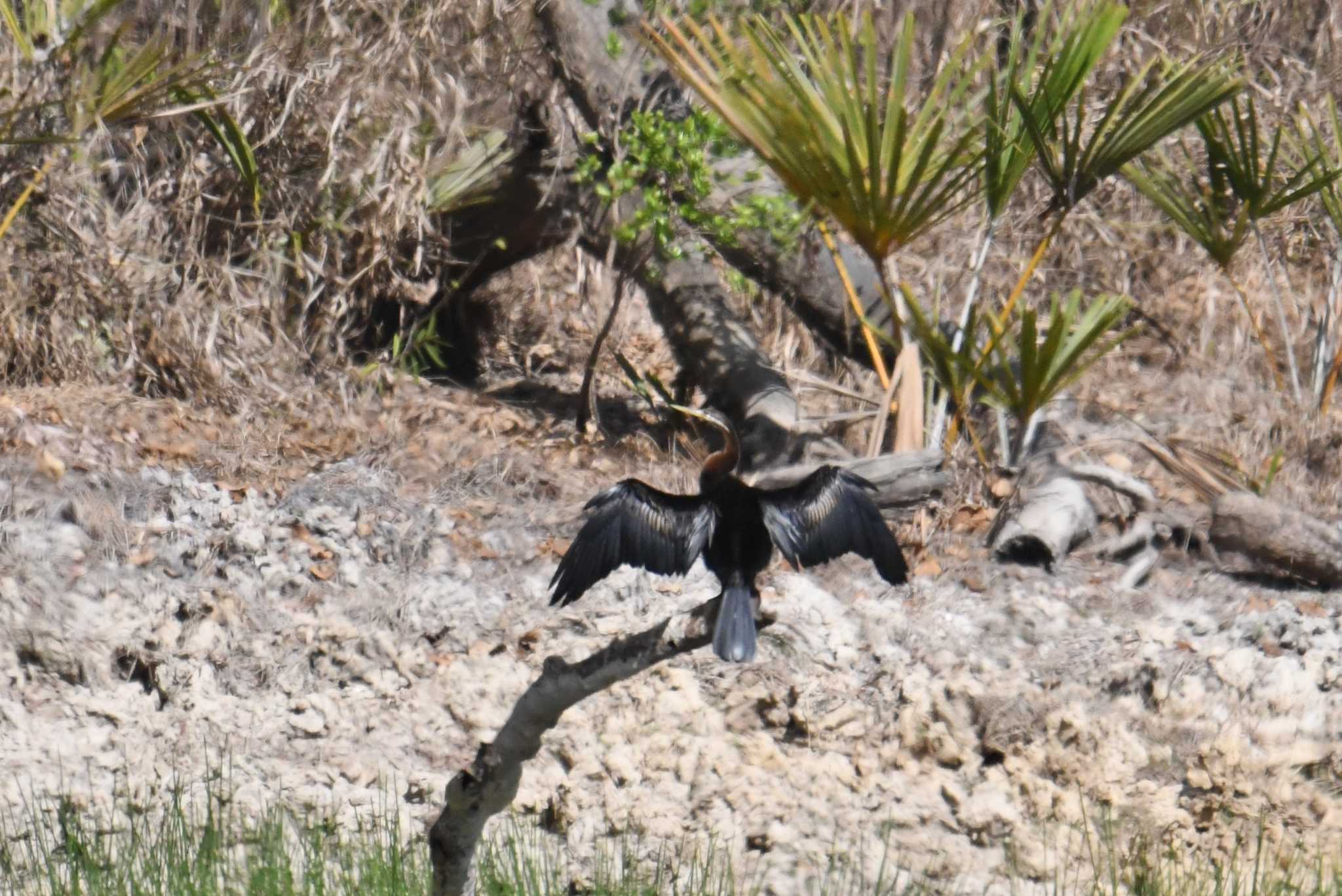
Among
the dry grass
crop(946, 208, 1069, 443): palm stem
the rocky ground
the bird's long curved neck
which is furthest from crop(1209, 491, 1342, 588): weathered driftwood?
the bird's long curved neck

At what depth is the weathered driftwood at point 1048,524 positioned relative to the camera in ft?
18.2

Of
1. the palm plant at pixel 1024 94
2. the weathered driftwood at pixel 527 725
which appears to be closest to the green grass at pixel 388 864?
the weathered driftwood at pixel 527 725

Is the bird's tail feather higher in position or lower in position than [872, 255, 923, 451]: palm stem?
lower

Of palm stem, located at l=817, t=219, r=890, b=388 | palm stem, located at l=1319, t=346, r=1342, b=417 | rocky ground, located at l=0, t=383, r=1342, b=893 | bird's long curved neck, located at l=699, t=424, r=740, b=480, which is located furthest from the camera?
palm stem, located at l=1319, t=346, r=1342, b=417

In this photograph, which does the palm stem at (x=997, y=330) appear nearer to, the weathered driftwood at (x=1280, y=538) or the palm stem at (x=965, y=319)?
the palm stem at (x=965, y=319)

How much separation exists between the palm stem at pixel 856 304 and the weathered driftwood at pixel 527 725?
2.60 metres

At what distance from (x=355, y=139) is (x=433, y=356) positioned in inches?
39.7

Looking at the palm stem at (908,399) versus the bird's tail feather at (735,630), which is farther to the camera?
the palm stem at (908,399)

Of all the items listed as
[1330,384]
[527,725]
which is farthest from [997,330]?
[527,725]

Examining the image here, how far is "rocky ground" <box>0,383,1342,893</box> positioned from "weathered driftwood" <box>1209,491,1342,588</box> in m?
0.13

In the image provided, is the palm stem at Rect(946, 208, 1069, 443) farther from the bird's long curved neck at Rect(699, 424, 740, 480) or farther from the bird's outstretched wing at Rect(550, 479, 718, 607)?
the bird's outstretched wing at Rect(550, 479, 718, 607)

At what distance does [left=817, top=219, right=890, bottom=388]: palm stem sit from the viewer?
6.12 metres

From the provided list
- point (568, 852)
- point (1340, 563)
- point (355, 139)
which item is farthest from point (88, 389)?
point (1340, 563)

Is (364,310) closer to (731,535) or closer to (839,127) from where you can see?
(839,127)
